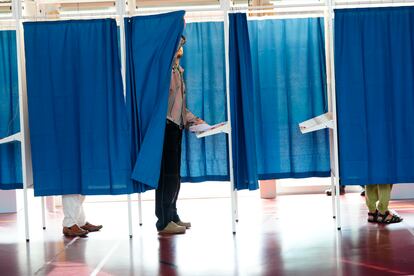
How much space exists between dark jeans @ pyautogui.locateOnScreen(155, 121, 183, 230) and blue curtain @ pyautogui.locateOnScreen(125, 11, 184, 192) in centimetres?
14

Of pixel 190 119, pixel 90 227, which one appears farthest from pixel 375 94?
pixel 90 227

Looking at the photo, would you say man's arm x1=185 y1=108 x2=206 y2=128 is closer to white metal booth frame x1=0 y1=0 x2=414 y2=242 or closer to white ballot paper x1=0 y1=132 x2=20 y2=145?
white metal booth frame x1=0 y1=0 x2=414 y2=242

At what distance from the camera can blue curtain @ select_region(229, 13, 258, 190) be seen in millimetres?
5727

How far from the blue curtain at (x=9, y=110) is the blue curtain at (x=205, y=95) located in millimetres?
1274

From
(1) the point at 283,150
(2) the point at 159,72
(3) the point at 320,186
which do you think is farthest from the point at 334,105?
(3) the point at 320,186

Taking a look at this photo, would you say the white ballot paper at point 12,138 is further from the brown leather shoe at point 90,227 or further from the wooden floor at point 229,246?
the brown leather shoe at point 90,227

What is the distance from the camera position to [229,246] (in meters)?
5.23

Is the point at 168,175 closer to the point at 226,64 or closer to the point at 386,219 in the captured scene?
the point at 226,64

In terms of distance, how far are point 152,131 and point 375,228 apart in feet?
5.74

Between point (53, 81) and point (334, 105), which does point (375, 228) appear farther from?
point (53, 81)

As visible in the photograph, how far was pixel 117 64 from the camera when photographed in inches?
222

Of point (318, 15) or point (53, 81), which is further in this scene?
point (318, 15)

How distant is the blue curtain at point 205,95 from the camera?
5996mm

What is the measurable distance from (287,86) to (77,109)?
162cm
